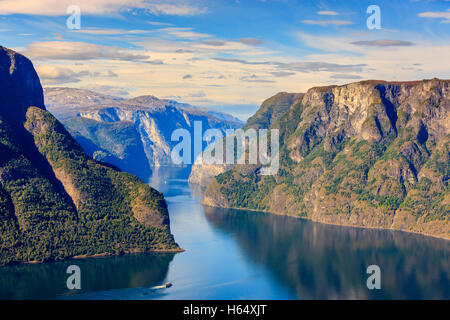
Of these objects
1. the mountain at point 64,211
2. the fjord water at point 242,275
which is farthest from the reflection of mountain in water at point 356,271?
the mountain at point 64,211

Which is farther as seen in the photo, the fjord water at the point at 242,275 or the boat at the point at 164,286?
the boat at the point at 164,286

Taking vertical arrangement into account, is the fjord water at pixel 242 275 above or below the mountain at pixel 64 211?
below

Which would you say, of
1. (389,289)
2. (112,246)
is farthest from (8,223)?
(389,289)

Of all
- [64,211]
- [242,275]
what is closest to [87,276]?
[64,211]

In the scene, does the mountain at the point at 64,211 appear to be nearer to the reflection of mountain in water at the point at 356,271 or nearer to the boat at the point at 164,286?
the boat at the point at 164,286

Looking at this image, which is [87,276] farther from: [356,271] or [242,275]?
[356,271]

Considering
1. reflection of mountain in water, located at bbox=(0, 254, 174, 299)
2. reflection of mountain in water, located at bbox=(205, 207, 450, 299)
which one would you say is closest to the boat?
reflection of mountain in water, located at bbox=(0, 254, 174, 299)
